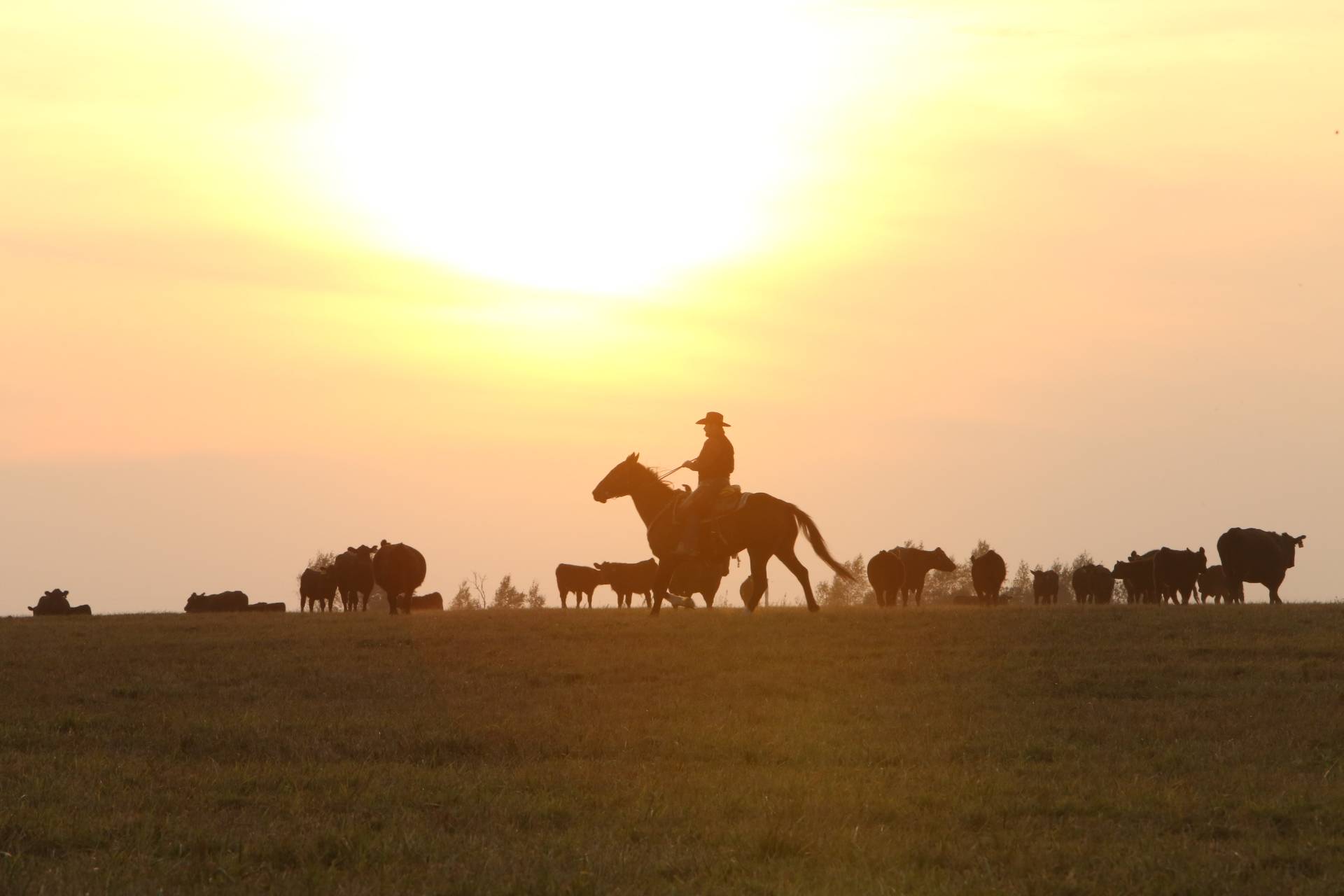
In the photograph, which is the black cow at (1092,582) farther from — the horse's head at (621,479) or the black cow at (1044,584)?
the horse's head at (621,479)

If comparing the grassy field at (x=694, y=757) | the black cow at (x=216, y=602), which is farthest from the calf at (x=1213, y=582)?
the black cow at (x=216, y=602)

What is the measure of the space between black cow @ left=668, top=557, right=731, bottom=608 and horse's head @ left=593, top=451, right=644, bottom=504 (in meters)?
3.92

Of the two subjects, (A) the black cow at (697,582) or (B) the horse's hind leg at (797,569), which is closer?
(B) the horse's hind leg at (797,569)

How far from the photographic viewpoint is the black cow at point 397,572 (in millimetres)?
37219

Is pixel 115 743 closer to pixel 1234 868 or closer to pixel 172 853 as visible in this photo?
pixel 172 853

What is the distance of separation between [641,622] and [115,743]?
12.0 m

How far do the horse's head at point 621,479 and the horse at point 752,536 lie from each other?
1.96 ft

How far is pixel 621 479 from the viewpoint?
30625mm

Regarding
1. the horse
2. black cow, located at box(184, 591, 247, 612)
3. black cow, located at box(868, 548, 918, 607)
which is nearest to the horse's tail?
the horse

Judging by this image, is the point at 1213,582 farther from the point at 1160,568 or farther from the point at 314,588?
the point at 314,588

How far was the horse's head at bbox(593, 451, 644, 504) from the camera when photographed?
30609 millimetres

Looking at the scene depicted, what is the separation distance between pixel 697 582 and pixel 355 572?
9.38 metres

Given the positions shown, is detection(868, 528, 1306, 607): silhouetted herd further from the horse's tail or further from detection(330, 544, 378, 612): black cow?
detection(330, 544, 378, 612): black cow

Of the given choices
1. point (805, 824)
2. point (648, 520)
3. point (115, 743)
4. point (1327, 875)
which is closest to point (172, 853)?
point (805, 824)
